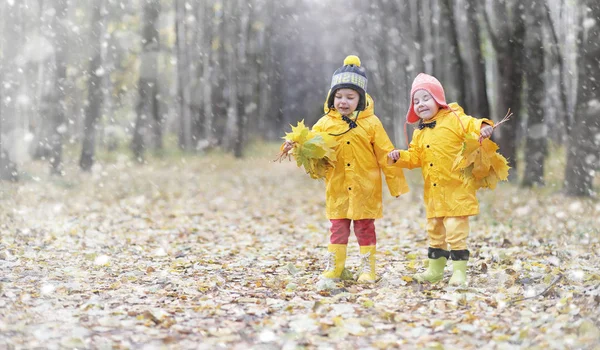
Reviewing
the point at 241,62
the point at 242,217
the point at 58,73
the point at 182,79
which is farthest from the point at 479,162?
the point at 241,62

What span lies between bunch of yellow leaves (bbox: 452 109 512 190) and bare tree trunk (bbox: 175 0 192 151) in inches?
847

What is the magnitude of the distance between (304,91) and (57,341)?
63142mm

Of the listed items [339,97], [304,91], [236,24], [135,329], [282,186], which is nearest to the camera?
[135,329]

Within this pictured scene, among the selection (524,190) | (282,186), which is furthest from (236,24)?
(524,190)

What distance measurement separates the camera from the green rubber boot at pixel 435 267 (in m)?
6.17

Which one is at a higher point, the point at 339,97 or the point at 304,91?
the point at 304,91

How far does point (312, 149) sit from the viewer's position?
585cm

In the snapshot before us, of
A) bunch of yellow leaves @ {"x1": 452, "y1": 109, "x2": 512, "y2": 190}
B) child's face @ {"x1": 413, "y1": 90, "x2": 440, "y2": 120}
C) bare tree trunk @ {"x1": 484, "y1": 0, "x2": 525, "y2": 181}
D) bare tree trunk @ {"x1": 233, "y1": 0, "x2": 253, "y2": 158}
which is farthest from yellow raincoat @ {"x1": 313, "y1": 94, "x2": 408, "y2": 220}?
bare tree trunk @ {"x1": 233, "y1": 0, "x2": 253, "y2": 158}

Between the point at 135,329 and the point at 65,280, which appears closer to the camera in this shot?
the point at 135,329

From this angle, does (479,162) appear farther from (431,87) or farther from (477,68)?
(477,68)

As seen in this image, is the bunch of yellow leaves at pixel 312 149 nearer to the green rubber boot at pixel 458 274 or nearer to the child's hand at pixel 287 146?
the child's hand at pixel 287 146

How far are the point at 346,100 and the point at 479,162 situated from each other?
4.34 ft

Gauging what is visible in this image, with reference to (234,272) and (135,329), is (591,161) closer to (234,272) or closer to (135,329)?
(234,272)

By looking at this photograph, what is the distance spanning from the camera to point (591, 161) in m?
12.2
